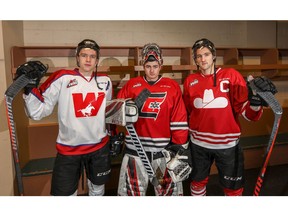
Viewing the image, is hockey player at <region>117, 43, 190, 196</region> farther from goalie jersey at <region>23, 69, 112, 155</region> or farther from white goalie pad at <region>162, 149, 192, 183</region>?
goalie jersey at <region>23, 69, 112, 155</region>

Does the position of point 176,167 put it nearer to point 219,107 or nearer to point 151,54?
point 219,107

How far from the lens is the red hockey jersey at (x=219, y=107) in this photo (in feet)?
5.26

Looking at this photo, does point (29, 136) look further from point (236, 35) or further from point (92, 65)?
point (236, 35)

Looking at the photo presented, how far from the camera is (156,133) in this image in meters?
1.54

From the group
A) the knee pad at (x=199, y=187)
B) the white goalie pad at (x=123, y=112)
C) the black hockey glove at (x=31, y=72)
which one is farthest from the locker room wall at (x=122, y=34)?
the knee pad at (x=199, y=187)

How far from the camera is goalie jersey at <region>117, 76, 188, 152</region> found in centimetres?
153

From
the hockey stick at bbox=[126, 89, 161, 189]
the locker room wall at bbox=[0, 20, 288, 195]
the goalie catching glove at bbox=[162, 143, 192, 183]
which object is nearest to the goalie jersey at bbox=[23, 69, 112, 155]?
the hockey stick at bbox=[126, 89, 161, 189]

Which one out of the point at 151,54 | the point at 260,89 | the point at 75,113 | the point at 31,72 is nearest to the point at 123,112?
the point at 75,113

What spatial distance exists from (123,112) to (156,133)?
0.30 meters

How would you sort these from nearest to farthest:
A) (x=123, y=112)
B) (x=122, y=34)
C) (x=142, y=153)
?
(x=123, y=112) → (x=142, y=153) → (x=122, y=34)

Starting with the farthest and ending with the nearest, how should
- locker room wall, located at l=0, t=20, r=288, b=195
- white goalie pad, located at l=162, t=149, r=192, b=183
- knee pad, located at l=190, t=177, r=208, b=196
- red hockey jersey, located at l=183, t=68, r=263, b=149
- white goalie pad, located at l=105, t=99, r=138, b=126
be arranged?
1. locker room wall, located at l=0, t=20, r=288, b=195
2. knee pad, located at l=190, t=177, r=208, b=196
3. red hockey jersey, located at l=183, t=68, r=263, b=149
4. white goalie pad, located at l=162, t=149, r=192, b=183
5. white goalie pad, located at l=105, t=99, r=138, b=126

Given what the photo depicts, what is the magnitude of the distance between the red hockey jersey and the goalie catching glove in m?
0.22

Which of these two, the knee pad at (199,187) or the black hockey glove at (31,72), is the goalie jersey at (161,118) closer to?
the knee pad at (199,187)

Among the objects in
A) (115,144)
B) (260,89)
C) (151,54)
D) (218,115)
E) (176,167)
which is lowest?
(176,167)
